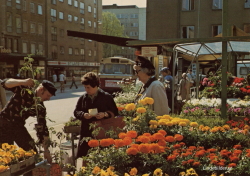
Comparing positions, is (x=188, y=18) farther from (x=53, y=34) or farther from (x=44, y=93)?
(x=44, y=93)

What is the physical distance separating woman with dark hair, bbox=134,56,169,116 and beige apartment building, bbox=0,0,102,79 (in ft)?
114

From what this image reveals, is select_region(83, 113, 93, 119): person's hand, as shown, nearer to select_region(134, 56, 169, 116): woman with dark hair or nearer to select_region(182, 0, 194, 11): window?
select_region(134, 56, 169, 116): woman with dark hair

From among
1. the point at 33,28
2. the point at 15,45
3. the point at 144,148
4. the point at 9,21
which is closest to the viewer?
the point at 144,148

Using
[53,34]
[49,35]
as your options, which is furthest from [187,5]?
[53,34]

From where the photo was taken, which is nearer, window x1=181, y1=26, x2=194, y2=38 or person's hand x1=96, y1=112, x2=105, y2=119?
person's hand x1=96, y1=112, x2=105, y2=119

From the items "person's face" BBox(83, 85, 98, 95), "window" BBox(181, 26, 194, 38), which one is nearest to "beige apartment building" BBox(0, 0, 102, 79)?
"window" BBox(181, 26, 194, 38)

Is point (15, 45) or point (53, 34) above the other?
point (53, 34)

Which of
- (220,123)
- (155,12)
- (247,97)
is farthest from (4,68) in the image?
(220,123)

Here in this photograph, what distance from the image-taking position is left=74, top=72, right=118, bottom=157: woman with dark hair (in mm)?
4504

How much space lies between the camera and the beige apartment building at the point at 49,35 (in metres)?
43.3

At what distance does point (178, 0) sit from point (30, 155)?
32.1 meters

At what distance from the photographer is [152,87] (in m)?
4.79

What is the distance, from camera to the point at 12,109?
14.0 ft

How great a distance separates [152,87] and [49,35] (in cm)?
4908
